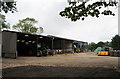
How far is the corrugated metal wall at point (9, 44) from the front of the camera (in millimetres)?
25219

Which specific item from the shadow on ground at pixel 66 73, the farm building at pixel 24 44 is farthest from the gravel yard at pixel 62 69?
the farm building at pixel 24 44

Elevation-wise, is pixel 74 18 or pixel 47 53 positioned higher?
pixel 74 18

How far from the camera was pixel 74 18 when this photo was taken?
30.8ft

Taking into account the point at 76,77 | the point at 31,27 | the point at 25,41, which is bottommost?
the point at 76,77

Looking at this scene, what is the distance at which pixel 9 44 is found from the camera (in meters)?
25.9

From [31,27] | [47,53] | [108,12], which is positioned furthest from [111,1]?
[31,27]

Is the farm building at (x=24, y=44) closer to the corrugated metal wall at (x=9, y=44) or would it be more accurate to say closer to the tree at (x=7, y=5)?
the corrugated metal wall at (x=9, y=44)

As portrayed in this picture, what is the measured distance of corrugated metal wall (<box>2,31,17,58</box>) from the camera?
25.2 metres

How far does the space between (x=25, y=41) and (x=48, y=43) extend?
8.50m

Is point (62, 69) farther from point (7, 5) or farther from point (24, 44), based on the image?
point (24, 44)

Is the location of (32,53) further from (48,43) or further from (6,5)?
(6,5)

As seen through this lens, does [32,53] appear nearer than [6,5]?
No

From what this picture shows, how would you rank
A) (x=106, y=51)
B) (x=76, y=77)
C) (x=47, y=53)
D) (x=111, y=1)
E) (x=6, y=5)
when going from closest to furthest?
1. (x=76, y=77)
2. (x=111, y=1)
3. (x=6, y=5)
4. (x=47, y=53)
5. (x=106, y=51)

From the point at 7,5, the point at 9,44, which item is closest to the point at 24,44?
the point at 9,44
